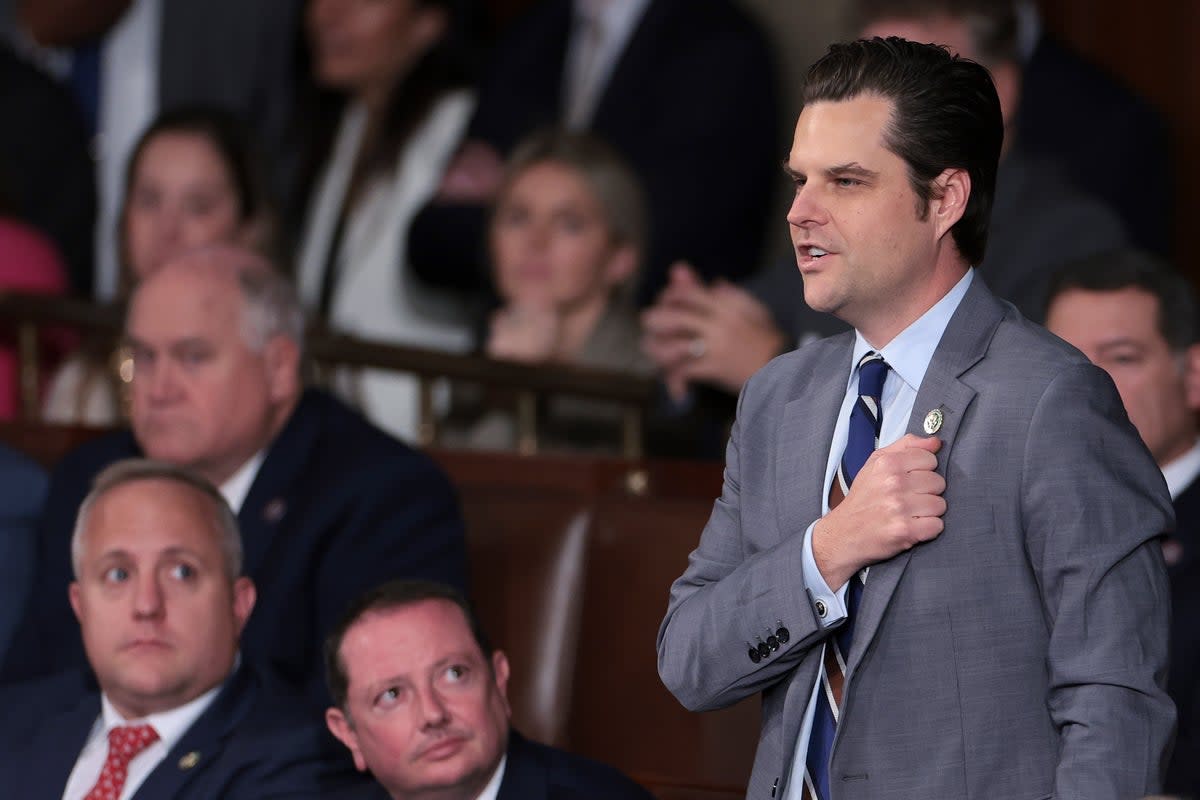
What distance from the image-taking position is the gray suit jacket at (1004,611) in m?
1.86

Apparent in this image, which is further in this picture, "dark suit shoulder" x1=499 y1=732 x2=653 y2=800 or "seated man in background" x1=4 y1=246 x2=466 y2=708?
"seated man in background" x1=4 y1=246 x2=466 y2=708

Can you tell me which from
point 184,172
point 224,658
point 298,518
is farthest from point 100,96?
point 224,658

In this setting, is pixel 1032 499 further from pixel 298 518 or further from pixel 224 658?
pixel 298 518

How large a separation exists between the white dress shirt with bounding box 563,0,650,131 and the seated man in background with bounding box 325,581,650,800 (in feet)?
7.56

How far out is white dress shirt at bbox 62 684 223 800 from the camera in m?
2.97

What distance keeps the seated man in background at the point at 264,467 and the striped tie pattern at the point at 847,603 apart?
1.34 meters

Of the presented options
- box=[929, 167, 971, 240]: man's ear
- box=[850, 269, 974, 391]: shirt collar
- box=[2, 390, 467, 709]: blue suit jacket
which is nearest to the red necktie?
box=[2, 390, 467, 709]: blue suit jacket

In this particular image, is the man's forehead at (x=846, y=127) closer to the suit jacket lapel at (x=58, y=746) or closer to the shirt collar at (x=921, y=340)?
the shirt collar at (x=921, y=340)

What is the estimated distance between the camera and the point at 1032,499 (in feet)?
6.21

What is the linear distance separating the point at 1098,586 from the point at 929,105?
48 cm

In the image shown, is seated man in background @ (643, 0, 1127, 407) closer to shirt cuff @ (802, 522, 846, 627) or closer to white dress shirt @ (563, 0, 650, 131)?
shirt cuff @ (802, 522, 846, 627)

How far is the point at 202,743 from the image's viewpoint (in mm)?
2947

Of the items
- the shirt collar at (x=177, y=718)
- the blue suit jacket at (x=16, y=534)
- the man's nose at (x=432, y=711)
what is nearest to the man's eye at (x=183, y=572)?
the shirt collar at (x=177, y=718)

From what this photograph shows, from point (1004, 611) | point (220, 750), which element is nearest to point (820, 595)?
point (1004, 611)
